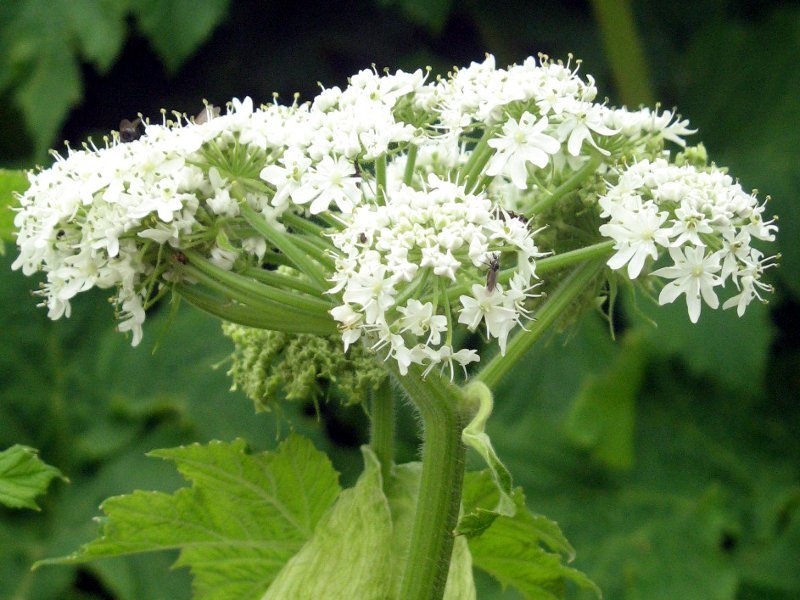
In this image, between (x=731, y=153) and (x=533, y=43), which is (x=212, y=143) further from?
(x=731, y=153)

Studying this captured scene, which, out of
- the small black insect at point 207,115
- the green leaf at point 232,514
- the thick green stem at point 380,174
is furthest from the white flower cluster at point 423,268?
the green leaf at point 232,514

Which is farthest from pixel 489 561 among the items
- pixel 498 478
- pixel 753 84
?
pixel 753 84

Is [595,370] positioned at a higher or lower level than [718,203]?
higher

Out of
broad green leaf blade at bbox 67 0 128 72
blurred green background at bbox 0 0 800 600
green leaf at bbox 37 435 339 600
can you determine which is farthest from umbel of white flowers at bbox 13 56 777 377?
broad green leaf blade at bbox 67 0 128 72

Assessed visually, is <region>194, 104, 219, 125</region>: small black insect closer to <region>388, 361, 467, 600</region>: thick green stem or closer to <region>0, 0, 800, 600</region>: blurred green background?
<region>388, 361, 467, 600</region>: thick green stem

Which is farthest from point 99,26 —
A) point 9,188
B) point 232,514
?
point 232,514

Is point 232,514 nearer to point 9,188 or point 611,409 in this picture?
point 9,188

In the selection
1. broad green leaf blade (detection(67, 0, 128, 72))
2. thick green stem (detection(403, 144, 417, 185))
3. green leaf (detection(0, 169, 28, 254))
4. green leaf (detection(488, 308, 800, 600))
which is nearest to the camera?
thick green stem (detection(403, 144, 417, 185))
